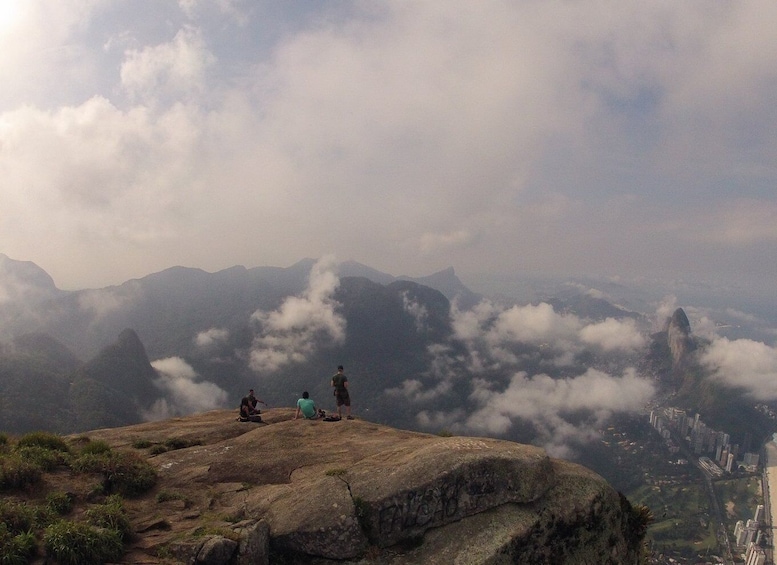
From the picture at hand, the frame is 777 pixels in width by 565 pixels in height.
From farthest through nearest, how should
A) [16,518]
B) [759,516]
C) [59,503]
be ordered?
[759,516], [59,503], [16,518]

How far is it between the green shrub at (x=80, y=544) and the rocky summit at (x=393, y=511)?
53cm

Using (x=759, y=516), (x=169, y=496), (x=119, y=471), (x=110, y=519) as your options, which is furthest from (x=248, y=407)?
(x=759, y=516)

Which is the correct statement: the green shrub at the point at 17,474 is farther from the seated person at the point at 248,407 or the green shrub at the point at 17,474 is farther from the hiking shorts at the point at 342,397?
the hiking shorts at the point at 342,397

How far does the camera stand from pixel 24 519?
11.5m

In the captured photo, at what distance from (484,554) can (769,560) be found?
222217 millimetres

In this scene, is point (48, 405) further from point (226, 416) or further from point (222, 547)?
point (222, 547)

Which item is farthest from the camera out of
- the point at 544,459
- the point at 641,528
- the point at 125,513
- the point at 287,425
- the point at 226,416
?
the point at 226,416

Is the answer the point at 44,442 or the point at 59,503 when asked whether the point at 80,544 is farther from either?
the point at 44,442

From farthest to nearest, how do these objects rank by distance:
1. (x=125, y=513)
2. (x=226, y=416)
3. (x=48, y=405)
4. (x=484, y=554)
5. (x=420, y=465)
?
(x=48, y=405) < (x=226, y=416) < (x=420, y=465) < (x=125, y=513) < (x=484, y=554)

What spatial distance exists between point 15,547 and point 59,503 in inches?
129

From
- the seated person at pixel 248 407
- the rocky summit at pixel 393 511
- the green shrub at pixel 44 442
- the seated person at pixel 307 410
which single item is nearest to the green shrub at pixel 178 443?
the rocky summit at pixel 393 511

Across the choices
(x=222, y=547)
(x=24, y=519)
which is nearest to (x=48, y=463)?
(x=24, y=519)

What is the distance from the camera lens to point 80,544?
35.2 feet

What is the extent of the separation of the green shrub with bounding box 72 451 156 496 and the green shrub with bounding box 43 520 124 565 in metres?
4.34
